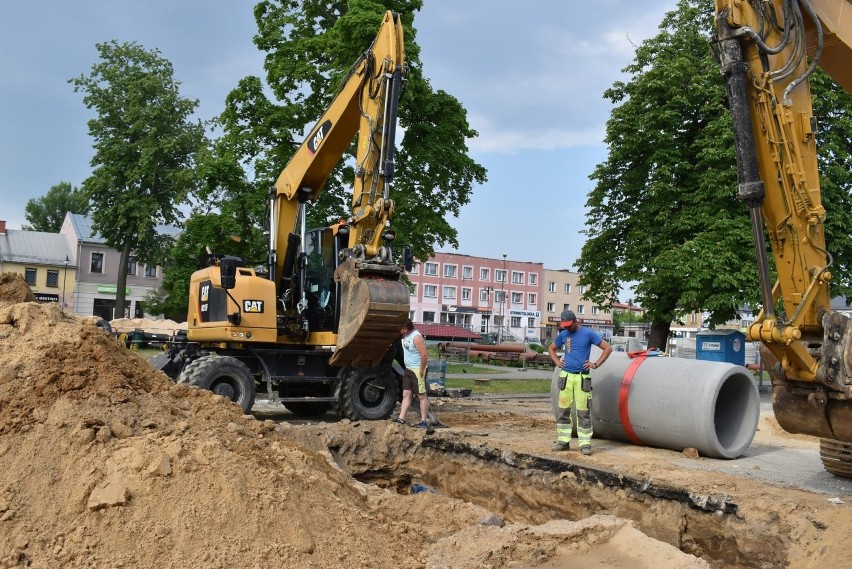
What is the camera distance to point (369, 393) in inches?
Result: 456

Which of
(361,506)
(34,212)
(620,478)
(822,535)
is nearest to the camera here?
Result: (822,535)

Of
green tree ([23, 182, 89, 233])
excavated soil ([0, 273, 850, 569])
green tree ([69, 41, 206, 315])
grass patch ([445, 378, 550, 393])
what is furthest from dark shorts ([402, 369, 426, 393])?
green tree ([23, 182, 89, 233])

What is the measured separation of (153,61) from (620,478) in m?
34.0

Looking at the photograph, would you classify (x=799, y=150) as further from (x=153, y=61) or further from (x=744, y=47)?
(x=153, y=61)

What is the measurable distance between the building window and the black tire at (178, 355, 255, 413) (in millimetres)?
43590

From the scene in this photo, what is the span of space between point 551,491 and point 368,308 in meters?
3.39

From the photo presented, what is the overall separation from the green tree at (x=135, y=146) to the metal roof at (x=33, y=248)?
17.6 meters

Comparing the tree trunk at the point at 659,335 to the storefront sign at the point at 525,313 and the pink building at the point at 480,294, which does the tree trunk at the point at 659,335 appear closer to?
the pink building at the point at 480,294

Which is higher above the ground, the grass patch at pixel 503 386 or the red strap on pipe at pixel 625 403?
the red strap on pipe at pixel 625 403

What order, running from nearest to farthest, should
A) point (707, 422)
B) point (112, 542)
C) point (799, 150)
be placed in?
point (112, 542), point (799, 150), point (707, 422)

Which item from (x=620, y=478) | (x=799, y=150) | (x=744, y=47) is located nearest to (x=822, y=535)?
(x=620, y=478)

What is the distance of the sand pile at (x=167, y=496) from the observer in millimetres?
4645

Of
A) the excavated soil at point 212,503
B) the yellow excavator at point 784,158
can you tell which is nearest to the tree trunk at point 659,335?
the excavated soil at point 212,503

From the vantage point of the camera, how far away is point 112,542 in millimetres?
4562
